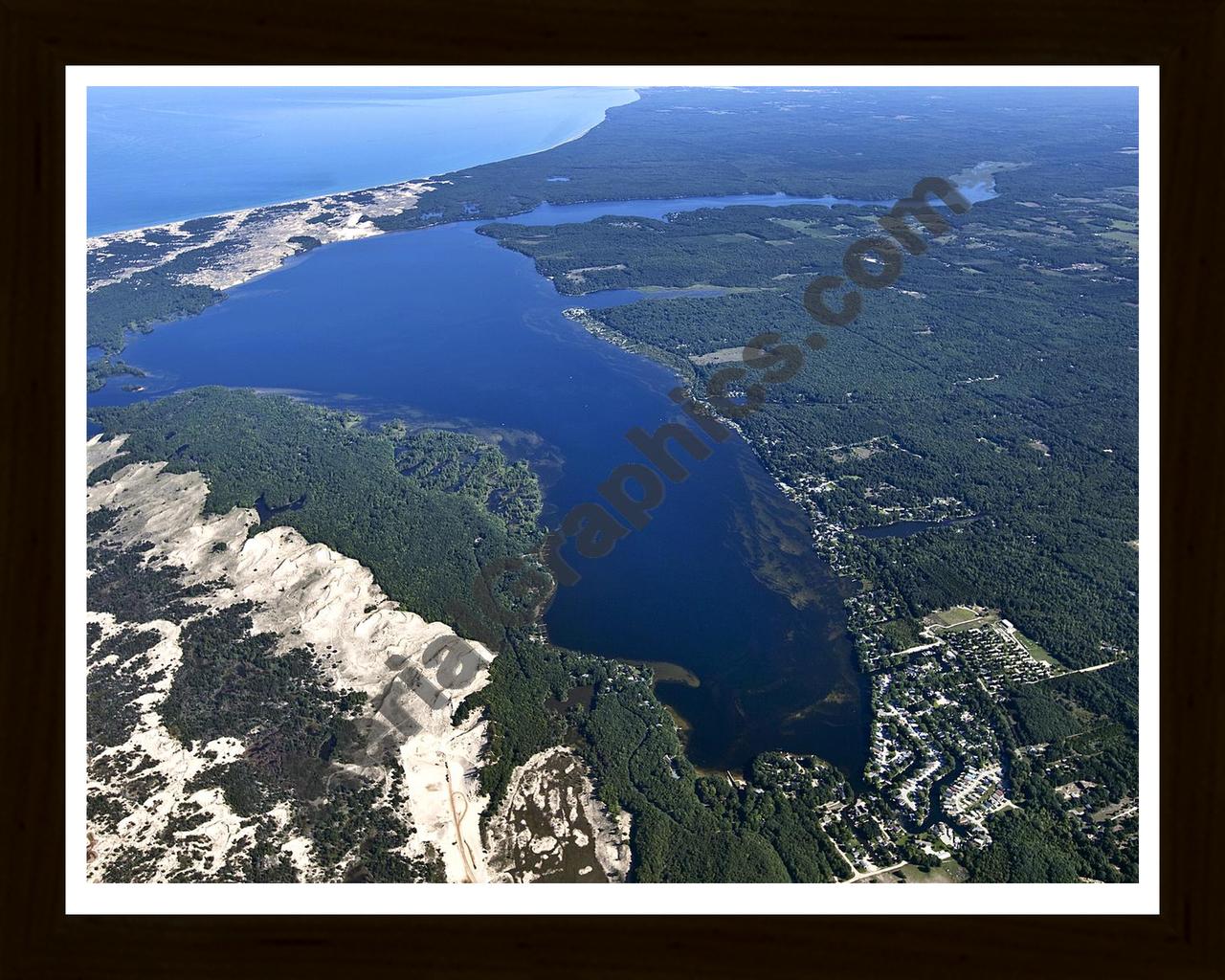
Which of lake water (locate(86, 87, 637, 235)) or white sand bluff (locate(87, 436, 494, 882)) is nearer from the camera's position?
white sand bluff (locate(87, 436, 494, 882))

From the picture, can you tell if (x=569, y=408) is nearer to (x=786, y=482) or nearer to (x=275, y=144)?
(x=786, y=482)

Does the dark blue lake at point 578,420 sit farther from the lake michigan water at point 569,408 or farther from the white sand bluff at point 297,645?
the white sand bluff at point 297,645

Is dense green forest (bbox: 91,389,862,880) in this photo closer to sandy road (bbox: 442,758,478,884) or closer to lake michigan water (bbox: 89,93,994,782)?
sandy road (bbox: 442,758,478,884)

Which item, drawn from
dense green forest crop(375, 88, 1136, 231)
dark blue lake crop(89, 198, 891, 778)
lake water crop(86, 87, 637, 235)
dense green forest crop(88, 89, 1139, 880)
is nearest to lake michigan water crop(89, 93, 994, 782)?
dark blue lake crop(89, 198, 891, 778)
